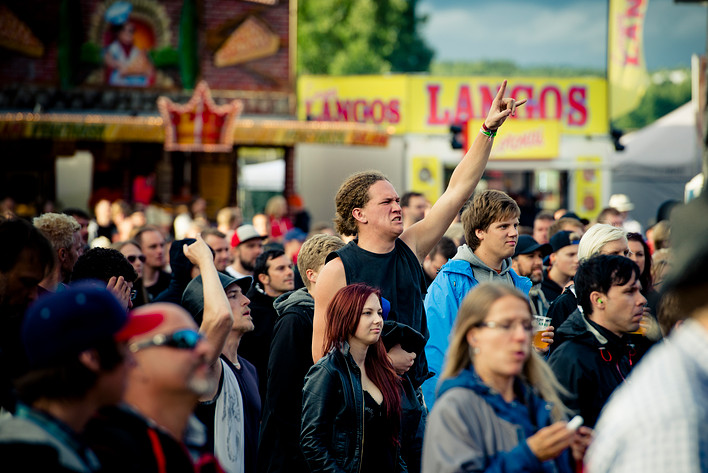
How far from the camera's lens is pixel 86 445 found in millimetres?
2604

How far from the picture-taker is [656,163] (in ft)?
71.6

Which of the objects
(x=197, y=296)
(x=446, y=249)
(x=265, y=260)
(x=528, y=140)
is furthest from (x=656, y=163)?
(x=197, y=296)

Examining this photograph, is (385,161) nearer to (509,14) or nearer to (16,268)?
(16,268)

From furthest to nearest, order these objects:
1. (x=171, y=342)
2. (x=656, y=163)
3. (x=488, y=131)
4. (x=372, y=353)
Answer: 1. (x=656, y=163)
2. (x=488, y=131)
3. (x=372, y=353)
4. (x=171, y=342)

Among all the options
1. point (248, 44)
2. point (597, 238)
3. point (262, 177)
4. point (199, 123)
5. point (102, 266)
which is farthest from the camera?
point (262, 177)

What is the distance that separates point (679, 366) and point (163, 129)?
58.6 ft

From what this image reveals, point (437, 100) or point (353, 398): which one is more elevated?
point (437, 100)

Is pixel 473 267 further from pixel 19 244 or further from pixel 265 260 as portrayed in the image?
pixel 19 244

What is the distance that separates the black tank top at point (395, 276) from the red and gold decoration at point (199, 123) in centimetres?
1431

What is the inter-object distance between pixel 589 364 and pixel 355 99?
18.7 m

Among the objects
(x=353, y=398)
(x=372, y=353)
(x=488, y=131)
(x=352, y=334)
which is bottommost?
(x=353, y=398)

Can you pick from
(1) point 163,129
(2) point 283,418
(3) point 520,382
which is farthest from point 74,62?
(3) point 520,382

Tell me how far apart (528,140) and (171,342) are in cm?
1918

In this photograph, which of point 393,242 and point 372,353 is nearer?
point 372,353
